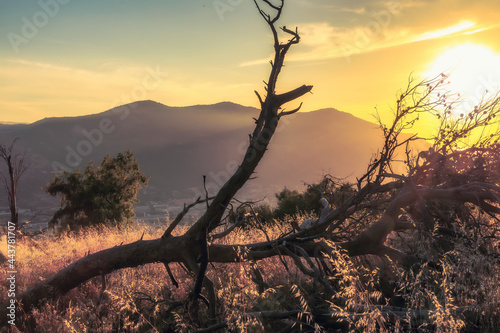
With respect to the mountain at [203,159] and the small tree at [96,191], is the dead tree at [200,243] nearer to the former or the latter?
the small tree at [96,191]

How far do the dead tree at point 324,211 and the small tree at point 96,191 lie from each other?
1923 cm

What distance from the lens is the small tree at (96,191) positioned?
963 inches

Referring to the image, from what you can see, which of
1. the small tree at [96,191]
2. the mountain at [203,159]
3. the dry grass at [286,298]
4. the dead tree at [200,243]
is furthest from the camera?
the mountain at [203,159]

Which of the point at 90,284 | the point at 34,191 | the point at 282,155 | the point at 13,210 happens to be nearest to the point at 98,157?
the point at 34,191

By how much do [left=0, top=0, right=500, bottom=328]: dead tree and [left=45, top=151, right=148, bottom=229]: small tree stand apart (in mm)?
19233

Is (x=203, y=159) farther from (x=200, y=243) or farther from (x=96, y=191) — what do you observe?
(x=200, y=243)

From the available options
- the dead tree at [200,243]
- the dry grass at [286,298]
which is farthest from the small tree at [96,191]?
the dead tree at [200,243]

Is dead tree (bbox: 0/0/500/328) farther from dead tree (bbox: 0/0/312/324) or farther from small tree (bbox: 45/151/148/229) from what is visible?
small tree (bbox: 45/151/148/229)

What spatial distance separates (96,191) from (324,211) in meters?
21.0

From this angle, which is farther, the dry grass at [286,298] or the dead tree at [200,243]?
the dead tree at [200,243]

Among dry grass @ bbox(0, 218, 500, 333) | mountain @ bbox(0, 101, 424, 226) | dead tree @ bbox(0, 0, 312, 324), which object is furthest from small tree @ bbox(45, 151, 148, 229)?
mountain @ bbox(0, 101, 424, 226)

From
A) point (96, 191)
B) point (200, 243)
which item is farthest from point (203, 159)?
point (200, 243)

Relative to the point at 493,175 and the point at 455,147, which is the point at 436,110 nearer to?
the point at 455,147

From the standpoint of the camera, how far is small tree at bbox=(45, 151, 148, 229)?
2447 centimetres
